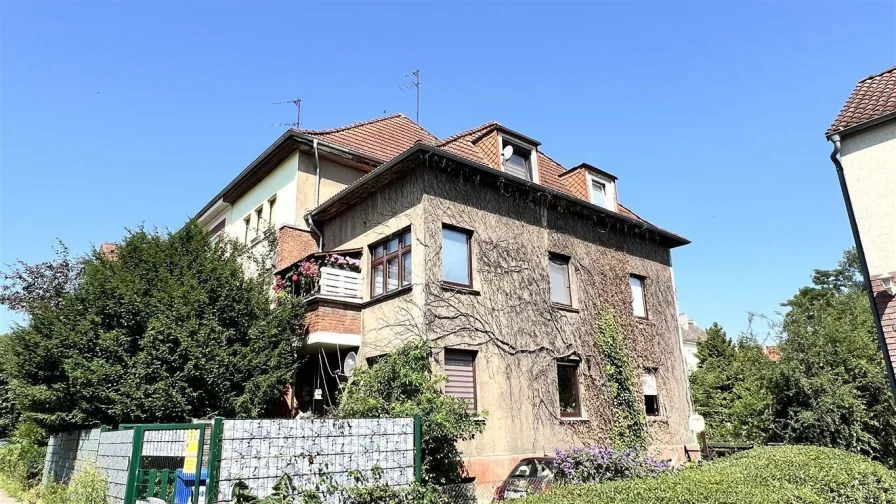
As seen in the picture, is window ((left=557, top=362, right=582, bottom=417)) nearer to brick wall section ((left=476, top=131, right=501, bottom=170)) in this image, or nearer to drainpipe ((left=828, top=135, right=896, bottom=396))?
brick wall section ((left=476, top=131, right=501, bottom=170))

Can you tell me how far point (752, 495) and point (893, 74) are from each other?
11658 millimetres

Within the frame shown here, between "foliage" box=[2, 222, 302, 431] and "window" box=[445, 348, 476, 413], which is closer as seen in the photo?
"foliage" box=[2, 222, 302, 431]

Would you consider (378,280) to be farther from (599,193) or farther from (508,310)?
(599,193)

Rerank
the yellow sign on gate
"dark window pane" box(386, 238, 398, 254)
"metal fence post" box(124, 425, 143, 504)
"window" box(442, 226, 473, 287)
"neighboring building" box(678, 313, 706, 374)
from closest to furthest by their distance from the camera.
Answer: the yellow sign on gate
"metal fence post" box(124, 425, 143, 504)
"window" box(442, 226, 473, 287)
"dark window pane" box(386, 238, 398, 254)
"neighboring building" box(678, 313, 706, 374)

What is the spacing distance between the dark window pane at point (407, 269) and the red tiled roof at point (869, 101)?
986 centimetres

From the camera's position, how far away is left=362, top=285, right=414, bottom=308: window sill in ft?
42.4

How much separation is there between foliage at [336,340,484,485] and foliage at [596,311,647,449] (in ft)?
18.1

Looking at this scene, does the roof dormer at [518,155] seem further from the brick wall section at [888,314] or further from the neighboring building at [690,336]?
the neighboring building at [690,336]

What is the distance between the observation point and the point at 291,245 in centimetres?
1611

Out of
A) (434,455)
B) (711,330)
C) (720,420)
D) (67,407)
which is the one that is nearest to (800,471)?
(434,455)

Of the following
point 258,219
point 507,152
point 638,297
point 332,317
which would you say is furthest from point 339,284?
point 638,297

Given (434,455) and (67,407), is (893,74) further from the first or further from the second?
(67,407)

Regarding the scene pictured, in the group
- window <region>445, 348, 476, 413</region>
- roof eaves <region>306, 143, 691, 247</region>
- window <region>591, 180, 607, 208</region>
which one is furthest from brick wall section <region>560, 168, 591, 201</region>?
window <region>445, 348, 476, 413</region>

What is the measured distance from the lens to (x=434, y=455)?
→ 10.7m
